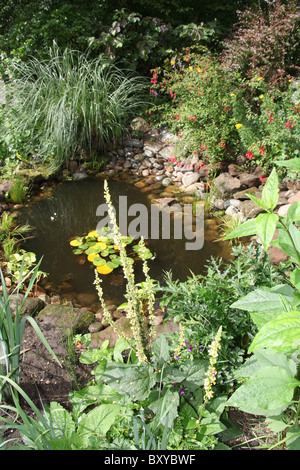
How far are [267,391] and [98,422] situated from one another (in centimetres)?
71

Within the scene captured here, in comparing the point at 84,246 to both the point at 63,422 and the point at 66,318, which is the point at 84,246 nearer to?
the point at 66,318

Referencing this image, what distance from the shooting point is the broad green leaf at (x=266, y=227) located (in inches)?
31.3

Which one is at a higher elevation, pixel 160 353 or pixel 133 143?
pixel 133 143

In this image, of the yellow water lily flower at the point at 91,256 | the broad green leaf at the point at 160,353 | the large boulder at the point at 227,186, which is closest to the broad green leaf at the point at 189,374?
the broad green leaf at the point at 160,353

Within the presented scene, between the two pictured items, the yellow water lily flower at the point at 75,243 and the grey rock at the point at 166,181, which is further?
the grey rock at the point at 166,181

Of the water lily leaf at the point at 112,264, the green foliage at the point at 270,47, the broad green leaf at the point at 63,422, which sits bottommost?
the broad green leaf at the point at 63,422

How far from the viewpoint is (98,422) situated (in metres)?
1.41

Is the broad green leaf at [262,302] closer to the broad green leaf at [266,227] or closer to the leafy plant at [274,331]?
the leafy plant at [274,331]

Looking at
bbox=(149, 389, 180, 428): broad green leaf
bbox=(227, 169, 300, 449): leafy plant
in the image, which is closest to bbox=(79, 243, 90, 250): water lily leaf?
bbox=(149, 389, 180, 428): broad green leaf

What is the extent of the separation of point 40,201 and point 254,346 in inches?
155

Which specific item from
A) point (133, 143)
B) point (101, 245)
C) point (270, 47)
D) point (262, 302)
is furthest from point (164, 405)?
point (270, 47)

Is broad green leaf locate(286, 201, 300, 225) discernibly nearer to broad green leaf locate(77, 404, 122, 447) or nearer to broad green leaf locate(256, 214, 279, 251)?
broad green leaf locate(256, 214, 279, 251)

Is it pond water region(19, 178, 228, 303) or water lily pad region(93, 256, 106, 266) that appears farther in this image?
water lily pad region(93, 256, 106, 266)

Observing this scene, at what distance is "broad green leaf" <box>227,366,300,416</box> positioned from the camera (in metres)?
1.04
